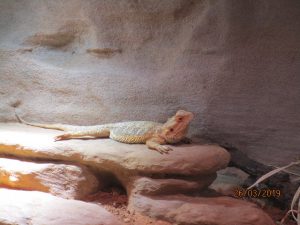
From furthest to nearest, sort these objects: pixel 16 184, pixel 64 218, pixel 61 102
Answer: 1. pixel 61 102
2. pixel 16 184
3. pixel 64 218

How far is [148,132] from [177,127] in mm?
259

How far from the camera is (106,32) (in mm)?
4027

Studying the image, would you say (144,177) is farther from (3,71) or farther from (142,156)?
(3,71)

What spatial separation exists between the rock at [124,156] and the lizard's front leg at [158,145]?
0.04m

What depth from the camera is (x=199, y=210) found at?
8.36 ft

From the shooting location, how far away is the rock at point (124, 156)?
273 centimetres

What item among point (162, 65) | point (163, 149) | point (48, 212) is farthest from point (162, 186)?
point (162, 65)

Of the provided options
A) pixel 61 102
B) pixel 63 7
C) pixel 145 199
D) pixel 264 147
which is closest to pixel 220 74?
pixel 264 147

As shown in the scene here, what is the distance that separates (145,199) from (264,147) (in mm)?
1306

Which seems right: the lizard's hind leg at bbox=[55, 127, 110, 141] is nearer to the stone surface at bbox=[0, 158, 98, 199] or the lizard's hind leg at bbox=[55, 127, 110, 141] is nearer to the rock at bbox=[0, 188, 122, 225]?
the stone surface at bbox=[0, 158, 98, 199]

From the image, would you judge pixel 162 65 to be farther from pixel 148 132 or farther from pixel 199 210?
pixel 199 210

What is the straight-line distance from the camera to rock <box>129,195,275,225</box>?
2477mm

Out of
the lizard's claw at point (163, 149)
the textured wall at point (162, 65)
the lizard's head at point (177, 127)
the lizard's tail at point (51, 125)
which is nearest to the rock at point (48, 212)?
the lizard's claw at point (163, 149)
